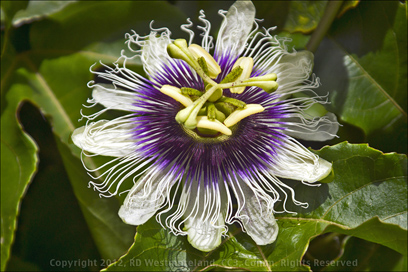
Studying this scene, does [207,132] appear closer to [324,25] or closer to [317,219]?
[317,219]

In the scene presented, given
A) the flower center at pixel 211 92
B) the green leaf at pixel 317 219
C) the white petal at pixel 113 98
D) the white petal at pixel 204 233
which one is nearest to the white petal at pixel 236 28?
the flower center at pixel 211 92

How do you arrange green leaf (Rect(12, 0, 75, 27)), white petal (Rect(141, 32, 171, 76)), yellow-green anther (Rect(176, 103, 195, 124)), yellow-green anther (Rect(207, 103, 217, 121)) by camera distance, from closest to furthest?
1. yellow-green anther (Rect(176, 103, 195, 124))
2. yellow-green anther (Rect(207, 103, 217, 121))
3. white petal (Rect(141, 32, 171, 76))
4. green leaf (Rect(12, 0, 75, 27))

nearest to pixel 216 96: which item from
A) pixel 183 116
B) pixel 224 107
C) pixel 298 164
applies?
pixel 224 107

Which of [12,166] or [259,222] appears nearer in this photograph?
[259,222]

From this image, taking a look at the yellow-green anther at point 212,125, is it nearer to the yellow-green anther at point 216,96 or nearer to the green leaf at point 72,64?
the yellow-green anther at point 216,96

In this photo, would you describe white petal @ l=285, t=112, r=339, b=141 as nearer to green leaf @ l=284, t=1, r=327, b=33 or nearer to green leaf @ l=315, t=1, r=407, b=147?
green leaf @ l=315, t=1, r=407, b=147

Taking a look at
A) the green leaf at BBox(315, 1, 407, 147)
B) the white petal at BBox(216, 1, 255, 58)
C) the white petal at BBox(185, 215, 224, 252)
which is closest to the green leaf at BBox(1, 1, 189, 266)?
the white petal at BBox(216, 1, 255, 58)
